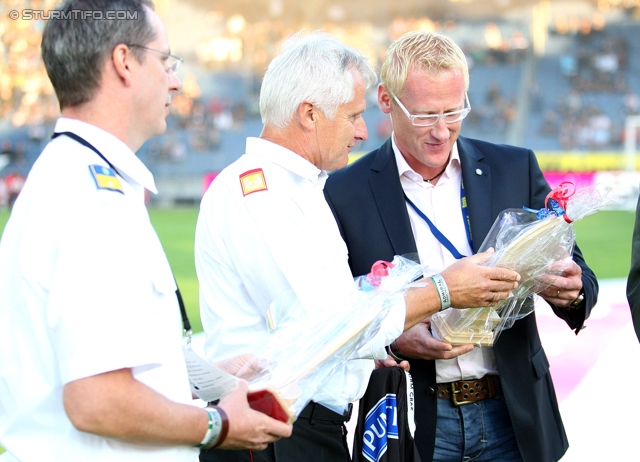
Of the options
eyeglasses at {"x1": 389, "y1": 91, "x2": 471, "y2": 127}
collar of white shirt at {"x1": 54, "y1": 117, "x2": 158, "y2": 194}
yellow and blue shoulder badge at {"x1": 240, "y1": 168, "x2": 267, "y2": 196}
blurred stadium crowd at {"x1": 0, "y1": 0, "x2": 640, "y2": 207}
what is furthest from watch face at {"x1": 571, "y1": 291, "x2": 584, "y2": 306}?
blurred stadium crowd at {"x1": 0, "y1": 0, "x2": 640, "y2": 207}

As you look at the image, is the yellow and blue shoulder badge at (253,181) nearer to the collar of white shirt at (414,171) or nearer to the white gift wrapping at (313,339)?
the white gift wrapping at (313,339)

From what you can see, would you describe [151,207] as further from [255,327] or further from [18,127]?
[255,327]

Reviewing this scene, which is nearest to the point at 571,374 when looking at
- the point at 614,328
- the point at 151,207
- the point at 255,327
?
the point at 614,328

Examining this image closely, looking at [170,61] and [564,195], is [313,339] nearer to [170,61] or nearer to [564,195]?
[170,61]

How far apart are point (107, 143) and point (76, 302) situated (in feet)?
1.34

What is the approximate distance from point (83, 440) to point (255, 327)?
727 millimetres

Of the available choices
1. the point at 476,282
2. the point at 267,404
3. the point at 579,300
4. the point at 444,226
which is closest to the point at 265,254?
the point at 267,404

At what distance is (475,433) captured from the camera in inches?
111

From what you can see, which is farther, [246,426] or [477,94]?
[477,94]

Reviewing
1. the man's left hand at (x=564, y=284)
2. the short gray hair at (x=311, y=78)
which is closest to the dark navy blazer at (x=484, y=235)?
the man's left hand at (x=564, y=284)

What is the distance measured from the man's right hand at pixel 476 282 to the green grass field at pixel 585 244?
614 cm

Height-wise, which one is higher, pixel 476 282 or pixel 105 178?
pixel 105 178

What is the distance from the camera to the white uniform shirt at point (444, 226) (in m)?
2.81

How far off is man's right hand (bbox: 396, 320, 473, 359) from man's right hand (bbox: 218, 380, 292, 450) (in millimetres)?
858
